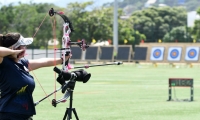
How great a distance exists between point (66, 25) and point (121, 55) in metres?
41.5

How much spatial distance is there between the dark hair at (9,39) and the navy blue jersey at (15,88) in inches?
7.8

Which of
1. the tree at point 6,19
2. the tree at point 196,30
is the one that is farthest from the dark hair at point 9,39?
the tree at point 196,30

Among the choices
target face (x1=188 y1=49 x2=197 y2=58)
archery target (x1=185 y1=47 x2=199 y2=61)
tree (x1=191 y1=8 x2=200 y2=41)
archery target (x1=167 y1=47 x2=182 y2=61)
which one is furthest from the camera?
tree (x1=191 y1=8 x2=200 y2=41)

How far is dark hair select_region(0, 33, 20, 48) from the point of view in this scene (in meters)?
6.78

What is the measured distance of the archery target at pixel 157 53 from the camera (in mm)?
50312

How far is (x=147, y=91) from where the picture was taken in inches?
807

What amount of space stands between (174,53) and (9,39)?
143ft

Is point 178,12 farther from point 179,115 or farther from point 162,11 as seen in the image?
point 179,115

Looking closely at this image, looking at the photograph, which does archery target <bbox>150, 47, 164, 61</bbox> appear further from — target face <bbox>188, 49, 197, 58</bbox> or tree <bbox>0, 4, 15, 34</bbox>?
tree <bbox>0, 4, 15, 34</bbox>

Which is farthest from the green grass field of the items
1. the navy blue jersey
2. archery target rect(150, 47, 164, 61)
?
archery target rect(150, 47, 164, 61)

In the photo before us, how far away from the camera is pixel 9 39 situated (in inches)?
268

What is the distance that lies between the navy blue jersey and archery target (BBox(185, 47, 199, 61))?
4269cm

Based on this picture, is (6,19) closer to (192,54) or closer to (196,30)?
(196,30)

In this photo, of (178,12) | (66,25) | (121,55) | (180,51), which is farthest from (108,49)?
(178,12)
